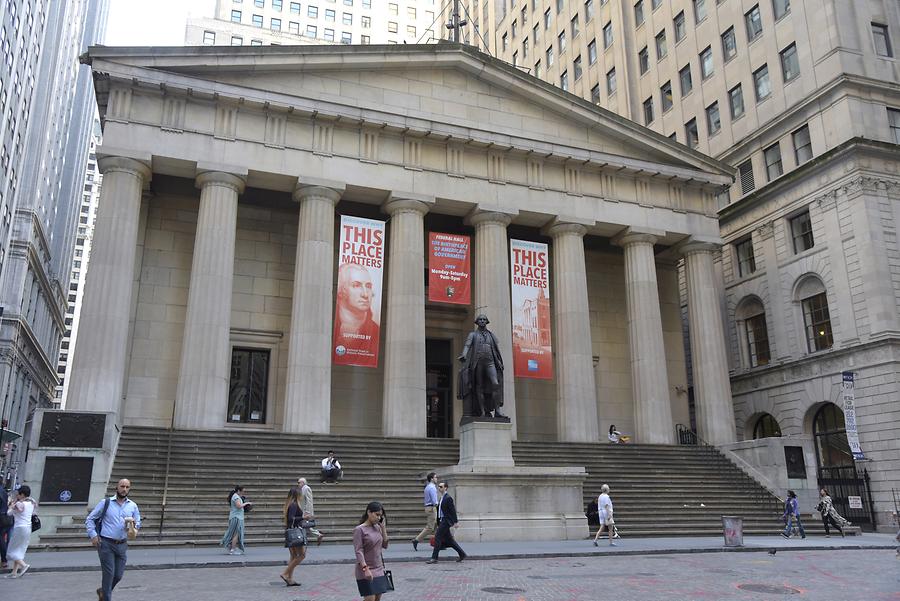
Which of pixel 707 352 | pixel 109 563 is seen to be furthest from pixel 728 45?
pixel 109 563

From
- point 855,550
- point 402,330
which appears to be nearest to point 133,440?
point 402,330

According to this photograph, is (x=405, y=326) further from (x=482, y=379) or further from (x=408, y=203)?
(x=482, y=379)

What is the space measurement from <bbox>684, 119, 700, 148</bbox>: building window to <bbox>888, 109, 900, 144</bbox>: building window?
417 inches

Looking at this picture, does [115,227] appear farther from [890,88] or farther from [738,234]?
[890,88]

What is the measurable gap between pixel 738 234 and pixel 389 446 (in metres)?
22.4

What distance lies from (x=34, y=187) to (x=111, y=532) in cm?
6888

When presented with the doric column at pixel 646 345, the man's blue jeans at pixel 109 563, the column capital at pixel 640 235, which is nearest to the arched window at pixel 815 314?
the column capital at pixel 640 235

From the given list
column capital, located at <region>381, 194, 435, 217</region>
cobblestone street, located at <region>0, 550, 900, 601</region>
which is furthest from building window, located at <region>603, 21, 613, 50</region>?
cobblestone street, located at <region>0, 550, 900, 601</region>

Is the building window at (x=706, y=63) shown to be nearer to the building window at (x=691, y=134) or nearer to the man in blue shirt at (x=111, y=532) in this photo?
the building window at (x=691, y=134)

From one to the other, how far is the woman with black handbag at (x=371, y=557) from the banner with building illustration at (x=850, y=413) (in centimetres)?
2387

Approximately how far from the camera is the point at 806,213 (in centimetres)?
3300

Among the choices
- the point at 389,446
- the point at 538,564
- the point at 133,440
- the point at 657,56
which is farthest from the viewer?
the point at 657,56

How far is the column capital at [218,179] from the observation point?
2556 cm

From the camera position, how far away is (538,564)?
14.2 meters
